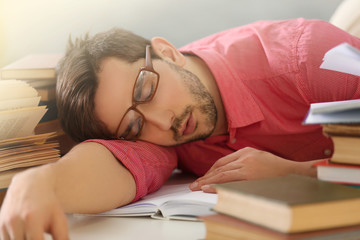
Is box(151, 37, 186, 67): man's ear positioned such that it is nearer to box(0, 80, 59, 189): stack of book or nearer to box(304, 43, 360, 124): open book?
box(0, 80, 59, 189): stack of book

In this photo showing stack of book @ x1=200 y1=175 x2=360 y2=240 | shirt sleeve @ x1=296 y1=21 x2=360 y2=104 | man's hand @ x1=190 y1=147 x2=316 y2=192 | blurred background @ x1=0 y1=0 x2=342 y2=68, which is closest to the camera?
stack of book @ x1=200 y1=175 x2=360 y2=240

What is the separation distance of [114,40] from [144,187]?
547mm

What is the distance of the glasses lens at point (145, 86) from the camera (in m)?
1.23

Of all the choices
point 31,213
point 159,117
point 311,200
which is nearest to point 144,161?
point 159,117

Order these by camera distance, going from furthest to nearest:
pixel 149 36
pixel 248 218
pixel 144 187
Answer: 1. pixel 149 36
2. pixel 144 187
3. pixel 248 218

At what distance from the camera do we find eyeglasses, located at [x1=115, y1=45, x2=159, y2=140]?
1233 mm

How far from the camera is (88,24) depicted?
7.18ft

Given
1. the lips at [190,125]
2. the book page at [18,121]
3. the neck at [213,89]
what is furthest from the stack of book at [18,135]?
the neck at [213,89]

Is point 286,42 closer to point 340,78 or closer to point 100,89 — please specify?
point 340,78

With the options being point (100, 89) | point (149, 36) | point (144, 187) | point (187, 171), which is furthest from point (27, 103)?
point (149, 36)

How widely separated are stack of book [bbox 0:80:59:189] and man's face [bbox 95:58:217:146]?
0.18m

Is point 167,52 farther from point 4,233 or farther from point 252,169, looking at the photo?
point 4,233

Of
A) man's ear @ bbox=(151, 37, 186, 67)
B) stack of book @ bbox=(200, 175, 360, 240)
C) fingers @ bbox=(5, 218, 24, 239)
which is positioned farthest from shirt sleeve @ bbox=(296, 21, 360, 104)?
fingers @ bbox=(5, 218, 24, 239)

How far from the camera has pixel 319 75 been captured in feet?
3.99
